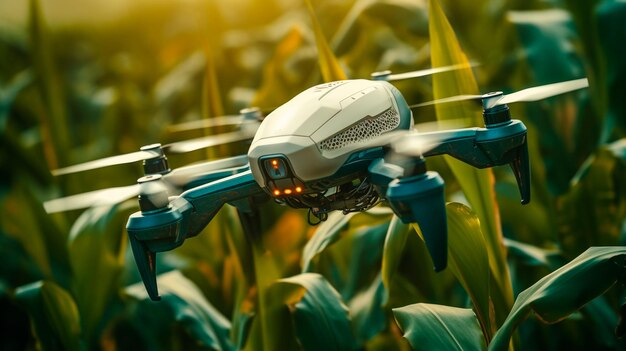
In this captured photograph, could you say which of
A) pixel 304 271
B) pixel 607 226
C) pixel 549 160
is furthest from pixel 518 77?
pixel 304 271

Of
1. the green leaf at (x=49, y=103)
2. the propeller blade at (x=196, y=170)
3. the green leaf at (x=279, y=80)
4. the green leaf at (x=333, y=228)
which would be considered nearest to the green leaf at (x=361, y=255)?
the green leaf at (x=333, y=228)

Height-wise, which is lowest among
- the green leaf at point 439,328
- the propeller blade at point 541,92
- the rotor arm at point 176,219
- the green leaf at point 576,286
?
the green leaf at point 439,328

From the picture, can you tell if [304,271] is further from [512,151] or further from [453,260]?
[512,151]

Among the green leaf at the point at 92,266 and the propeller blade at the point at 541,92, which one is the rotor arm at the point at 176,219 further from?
the green leaf at the point at 92,266

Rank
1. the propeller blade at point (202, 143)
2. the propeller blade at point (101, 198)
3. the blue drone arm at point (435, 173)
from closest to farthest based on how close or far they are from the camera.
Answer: the blue drone arm at point (435, 173), the propeller blade at point (101, 198), the propeller blade at point (202, 143)

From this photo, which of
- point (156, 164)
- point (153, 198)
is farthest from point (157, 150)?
point (153, 198)

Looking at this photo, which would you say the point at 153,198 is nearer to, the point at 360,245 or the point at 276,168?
the point at 276,168

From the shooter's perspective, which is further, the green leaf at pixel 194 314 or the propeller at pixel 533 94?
the green leaf at pixel 194 314

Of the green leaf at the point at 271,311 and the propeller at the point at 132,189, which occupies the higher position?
the propeller at the point at 132,189
